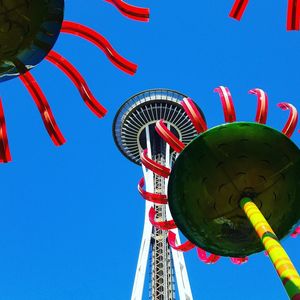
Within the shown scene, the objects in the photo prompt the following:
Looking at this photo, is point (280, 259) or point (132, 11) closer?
point (280, 259)

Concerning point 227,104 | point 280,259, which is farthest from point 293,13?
point 280,259

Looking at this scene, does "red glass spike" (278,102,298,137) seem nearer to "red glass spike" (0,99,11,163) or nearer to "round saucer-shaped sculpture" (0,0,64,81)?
"round saucer-shaped sculpture" (0,0,64,81)

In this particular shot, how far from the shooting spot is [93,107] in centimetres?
499

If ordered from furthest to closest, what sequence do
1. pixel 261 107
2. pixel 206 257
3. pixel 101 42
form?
pixel 206 257 → pixel 261 107 → pixel 101 42

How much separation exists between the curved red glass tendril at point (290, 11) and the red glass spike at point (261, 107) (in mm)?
1696

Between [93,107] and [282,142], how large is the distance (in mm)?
2246

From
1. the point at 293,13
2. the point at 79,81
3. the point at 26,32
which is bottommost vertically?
the point at 293,13

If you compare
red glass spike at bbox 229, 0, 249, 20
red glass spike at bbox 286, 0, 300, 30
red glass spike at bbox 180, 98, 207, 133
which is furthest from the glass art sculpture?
red glass spike at bbox 286, 0, 300, 30

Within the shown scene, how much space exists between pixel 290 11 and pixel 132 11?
1.50 meters

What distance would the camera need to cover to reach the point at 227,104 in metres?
5.56

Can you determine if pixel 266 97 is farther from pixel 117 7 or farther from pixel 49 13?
pixel 49 13

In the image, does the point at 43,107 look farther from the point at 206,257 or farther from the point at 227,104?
the point at 206,257

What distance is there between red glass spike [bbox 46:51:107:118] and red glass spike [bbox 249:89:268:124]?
1.95 m

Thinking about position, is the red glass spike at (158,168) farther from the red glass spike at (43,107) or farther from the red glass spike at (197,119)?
the red glass spike at (43,107)
